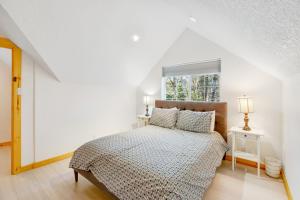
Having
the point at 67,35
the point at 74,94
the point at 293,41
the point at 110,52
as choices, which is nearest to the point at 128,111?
the point at 74,94

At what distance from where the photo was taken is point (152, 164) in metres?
1.51

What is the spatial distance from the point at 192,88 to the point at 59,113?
2838 mm

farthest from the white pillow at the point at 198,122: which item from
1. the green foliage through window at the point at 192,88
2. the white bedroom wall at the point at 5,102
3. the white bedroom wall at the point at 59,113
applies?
the white bedroom wall at the point at 5,102

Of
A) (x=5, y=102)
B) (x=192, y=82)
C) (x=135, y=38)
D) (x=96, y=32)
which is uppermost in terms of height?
(x=135, y=38)

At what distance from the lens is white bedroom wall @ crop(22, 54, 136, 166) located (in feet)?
8.35

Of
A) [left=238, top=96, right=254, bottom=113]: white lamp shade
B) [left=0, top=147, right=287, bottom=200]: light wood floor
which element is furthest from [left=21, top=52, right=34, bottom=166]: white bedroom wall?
[left=238, top=96, right=254, bottom=113]: white lamp shade

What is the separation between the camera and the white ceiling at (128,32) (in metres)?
1.10

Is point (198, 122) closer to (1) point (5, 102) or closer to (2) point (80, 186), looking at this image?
(2) point (80, 186)

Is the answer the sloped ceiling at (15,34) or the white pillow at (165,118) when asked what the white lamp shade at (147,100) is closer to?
the white pillow at (165,118)

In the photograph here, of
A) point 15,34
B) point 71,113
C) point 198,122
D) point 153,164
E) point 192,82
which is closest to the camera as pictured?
point 153,164

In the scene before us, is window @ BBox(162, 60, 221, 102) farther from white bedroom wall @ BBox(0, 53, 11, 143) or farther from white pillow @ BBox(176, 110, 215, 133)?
white bedroom wall @ BBox(0, 53, 11, 143)

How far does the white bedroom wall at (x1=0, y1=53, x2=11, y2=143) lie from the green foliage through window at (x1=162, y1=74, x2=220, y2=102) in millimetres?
3819

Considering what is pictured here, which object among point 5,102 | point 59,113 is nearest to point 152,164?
point 59,113

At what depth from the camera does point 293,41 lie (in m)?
0.89
